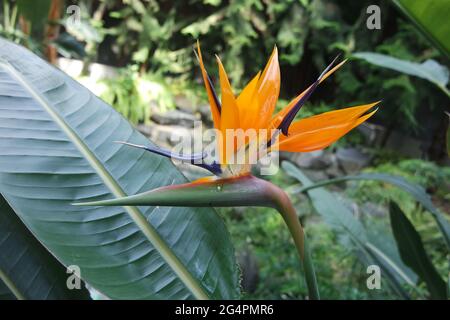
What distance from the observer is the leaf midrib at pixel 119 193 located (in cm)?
38

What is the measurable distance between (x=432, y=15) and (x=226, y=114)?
0.28 metres

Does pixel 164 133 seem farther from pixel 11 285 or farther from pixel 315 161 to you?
pixel 11 285

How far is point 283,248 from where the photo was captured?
1.60 meters

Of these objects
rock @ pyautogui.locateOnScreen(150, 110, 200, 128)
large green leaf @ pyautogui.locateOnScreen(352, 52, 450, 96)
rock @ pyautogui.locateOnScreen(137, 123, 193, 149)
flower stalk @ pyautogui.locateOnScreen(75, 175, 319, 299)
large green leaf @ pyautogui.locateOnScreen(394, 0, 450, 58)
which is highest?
large green leaf @ pyautogui.locateOnScreen(394, 0, 450, 58)

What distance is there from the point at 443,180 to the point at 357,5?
1260mm

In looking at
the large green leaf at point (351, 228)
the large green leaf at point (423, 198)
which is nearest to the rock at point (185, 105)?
the large green leaf at point (351, 228)

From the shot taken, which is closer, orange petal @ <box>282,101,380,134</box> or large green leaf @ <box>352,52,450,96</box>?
orange petal @ <box>282,101,380,134</box>

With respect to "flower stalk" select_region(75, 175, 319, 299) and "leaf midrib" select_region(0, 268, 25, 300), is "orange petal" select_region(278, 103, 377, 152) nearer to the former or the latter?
"flower stalk" select_region(75, 175, 319, 299)

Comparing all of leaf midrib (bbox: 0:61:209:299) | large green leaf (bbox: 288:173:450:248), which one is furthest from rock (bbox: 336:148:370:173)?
leaf midrib (bbox: 0:61:209:299)

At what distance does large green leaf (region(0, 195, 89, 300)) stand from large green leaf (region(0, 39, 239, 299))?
55 millimetres

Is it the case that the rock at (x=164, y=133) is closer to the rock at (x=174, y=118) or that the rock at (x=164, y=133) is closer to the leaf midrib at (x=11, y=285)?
the rock at (x=174, y=118)

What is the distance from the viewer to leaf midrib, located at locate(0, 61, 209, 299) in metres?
0.38
